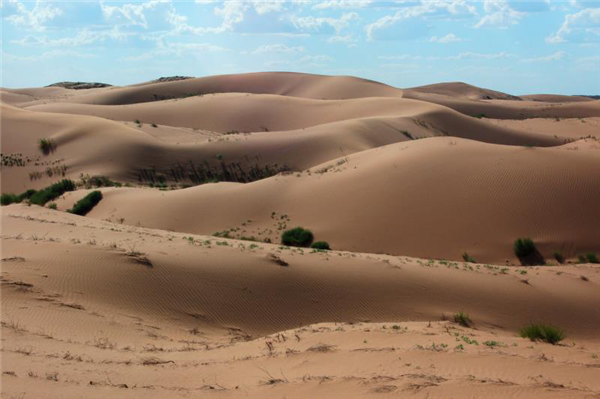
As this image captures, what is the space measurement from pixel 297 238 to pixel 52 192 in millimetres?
16093

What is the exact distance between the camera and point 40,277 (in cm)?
1338

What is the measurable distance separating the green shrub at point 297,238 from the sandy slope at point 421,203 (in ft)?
2.37

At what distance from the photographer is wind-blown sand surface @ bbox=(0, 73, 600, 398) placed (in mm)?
8484

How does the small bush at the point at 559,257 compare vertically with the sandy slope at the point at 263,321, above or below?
below

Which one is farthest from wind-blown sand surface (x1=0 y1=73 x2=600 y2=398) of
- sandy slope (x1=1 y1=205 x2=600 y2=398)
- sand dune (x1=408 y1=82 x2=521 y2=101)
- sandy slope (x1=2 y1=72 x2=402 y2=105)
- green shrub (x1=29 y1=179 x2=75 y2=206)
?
sand dune (x1=408 y1=82 x2=521 y2=101)

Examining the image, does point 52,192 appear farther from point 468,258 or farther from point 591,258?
point 591,258

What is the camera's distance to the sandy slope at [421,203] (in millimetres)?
24250

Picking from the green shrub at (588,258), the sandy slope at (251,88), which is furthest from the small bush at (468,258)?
the sandy slope at (251,88)

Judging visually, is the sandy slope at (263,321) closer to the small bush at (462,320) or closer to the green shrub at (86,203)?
the small bush at (462,320)

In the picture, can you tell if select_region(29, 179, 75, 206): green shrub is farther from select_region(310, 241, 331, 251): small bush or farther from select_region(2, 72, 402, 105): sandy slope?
select_region(2, 72, 402, 105): sandy slope

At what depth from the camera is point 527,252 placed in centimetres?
2281

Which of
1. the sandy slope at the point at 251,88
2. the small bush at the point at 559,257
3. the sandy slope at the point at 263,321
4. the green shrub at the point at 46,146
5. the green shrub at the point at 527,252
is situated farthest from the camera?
the sandy slope at the point at 251,88

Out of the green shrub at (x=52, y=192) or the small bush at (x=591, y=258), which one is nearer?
the small bush at (x=591, y=258)

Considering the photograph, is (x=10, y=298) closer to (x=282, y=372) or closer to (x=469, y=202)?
(x=282, y=372)
